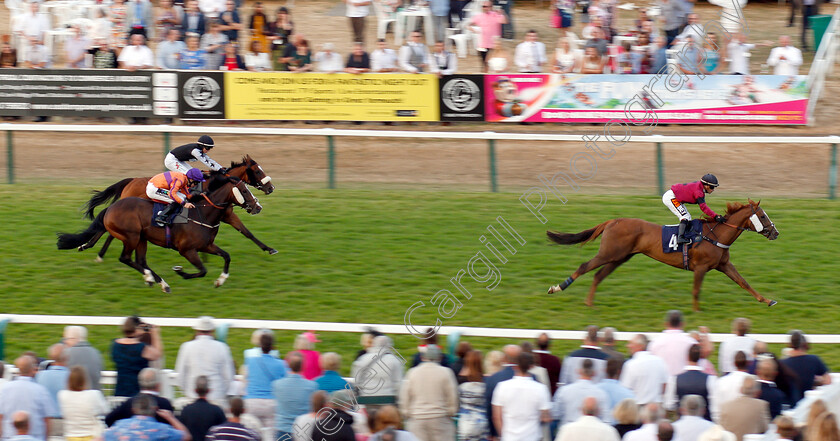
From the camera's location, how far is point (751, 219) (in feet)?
30.6

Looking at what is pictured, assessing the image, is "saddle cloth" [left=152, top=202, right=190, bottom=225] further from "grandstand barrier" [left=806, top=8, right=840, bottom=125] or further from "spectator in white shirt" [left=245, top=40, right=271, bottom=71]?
"grandstand barrier" [left=806, top=8, right=840, bottom=125]

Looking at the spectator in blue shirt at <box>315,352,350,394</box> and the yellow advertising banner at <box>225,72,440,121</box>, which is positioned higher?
the yellow advertising banner at <box>225,72,440,121</box>

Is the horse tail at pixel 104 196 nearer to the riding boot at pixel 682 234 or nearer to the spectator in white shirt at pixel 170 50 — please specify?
the spectator in white shirt at pixel 170 50

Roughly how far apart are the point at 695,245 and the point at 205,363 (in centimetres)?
513

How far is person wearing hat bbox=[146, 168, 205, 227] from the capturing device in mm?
9914

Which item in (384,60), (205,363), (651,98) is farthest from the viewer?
(384,60)

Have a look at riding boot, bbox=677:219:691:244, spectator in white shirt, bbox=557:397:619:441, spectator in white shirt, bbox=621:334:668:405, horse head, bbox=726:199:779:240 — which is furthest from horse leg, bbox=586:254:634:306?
spectator in white shirt, bbox=557:397:619:441

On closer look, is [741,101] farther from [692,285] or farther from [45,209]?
[45,209]

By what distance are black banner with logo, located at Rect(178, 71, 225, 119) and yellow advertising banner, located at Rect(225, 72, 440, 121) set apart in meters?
0.20

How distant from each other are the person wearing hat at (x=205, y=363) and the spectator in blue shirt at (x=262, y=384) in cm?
23

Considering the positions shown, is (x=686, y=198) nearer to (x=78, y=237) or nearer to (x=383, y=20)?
(x=78, y=237)

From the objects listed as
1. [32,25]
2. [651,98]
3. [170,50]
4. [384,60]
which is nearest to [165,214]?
[170,50]

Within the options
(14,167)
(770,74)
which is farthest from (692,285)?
(14,167)

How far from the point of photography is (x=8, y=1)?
59.2 ft
